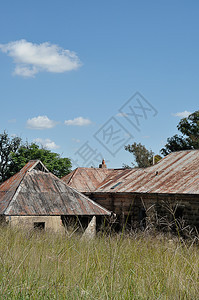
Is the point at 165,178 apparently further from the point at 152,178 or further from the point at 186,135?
the point at 186,135

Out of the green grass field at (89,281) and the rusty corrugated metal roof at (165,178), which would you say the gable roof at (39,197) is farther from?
the green grass field at (89,281)

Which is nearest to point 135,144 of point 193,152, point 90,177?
point 90,177

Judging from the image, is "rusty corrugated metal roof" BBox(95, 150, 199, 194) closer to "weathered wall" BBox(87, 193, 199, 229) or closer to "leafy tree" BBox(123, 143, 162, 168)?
"weathered wall" BBox(87, 193, 199, 229)

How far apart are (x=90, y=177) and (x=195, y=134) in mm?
17446

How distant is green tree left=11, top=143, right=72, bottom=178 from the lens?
1702 inches

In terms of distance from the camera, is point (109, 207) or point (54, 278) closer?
point (54, 278)

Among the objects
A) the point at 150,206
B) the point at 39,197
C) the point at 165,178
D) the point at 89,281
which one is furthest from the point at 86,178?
the point at 89,281

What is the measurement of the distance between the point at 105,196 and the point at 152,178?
3.19 m

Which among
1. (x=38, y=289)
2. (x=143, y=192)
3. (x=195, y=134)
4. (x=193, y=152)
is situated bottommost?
(x=38, y=289)

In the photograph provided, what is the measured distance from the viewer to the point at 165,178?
65.3 feet

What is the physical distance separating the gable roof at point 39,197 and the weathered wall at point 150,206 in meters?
2.17

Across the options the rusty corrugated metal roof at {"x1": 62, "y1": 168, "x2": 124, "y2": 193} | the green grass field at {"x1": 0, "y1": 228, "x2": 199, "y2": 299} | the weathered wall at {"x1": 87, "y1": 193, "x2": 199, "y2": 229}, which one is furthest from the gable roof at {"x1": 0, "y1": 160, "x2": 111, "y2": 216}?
the green grass field at {"x1": 0, "y1": 228, "x2": 199, "y2": 299}

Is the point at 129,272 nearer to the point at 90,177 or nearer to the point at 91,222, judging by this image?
the point at 91,222

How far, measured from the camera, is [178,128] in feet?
135
